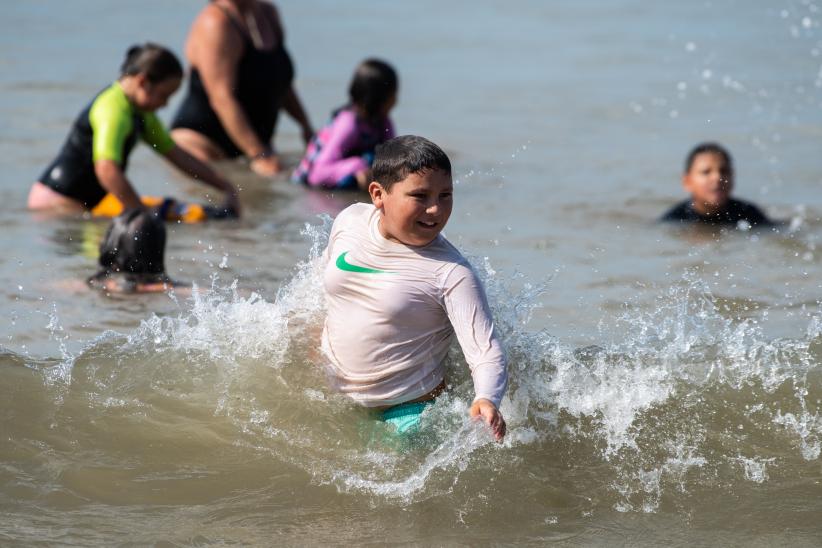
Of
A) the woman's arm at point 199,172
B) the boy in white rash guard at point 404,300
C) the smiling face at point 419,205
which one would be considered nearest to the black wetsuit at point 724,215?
the woman's arm at point 199,172

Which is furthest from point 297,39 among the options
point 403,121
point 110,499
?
point 110,499

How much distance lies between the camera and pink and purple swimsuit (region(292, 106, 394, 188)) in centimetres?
918

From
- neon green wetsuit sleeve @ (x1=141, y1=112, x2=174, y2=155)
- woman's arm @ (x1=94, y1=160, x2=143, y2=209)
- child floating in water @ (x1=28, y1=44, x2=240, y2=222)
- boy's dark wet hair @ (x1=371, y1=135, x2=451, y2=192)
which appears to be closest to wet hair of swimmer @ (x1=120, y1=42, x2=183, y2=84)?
child floating in water @ (x1=28, y1=44, x2=240, y2=222)

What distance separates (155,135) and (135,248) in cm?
164

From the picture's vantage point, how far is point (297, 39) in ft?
48.9

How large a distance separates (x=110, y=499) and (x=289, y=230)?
3887mm

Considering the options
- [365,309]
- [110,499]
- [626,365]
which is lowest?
[110,499]

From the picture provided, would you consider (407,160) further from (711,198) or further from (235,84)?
(235,84)

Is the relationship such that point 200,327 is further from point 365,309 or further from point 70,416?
point 365,309

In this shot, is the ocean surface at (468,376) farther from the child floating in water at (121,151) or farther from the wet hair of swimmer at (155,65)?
the wet hair of swimmer at (155,65)

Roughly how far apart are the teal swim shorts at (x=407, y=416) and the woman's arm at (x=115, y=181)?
361 centimetres

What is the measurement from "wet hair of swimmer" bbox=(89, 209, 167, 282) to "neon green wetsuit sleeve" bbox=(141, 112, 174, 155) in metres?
1.41

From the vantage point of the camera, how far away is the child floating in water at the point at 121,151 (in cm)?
752

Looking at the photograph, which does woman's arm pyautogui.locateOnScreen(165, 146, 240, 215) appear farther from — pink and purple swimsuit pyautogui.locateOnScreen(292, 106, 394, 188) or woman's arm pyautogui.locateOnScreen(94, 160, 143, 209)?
pink and purple swimsuit pyautogui.locateOnScreen(292, 106, 394, 188)
